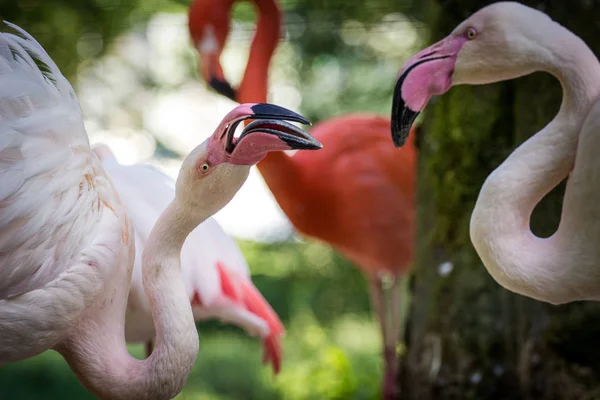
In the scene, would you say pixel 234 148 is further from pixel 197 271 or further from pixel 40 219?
pixel 197 271

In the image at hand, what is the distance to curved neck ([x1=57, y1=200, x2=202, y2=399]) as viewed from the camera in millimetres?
1672

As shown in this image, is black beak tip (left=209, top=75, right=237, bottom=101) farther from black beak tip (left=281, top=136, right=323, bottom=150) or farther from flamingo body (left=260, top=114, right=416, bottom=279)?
black beak tip (left=281, top=136, right=323, bottom=150)

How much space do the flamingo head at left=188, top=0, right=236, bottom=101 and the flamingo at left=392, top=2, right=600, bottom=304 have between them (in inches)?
63.0

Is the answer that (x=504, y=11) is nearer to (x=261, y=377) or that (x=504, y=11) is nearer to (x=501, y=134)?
(x=501, y=134)

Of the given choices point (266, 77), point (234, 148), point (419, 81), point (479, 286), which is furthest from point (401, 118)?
point (266, 77)

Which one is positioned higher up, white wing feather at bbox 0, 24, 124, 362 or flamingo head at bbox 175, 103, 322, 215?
flamingo head at bbox 175, 103, 322, 215

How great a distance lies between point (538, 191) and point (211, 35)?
191 centimetres

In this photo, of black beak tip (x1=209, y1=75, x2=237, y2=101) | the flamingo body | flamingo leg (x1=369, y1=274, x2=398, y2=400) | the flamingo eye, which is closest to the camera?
the flamingo eye

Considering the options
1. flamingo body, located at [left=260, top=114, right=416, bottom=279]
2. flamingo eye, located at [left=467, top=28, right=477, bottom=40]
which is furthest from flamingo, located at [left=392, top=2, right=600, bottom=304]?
flamingo body, located at [left=260, top=114, right=416, bottom=279]

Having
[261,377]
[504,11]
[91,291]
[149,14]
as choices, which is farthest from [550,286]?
[149,14]

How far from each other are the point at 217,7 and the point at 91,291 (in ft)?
6.37

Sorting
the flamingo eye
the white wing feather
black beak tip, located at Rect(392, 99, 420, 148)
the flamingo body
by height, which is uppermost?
the flamingo eye

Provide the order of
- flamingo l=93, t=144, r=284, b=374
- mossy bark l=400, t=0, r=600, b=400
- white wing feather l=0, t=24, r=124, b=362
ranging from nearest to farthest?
white wing feather l=0, t=24, r=124, b=362, flamingo l=93, t=144, r=284, b=374, mossy bark l=400, t=0, r=600, b=400

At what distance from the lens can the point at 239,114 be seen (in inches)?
58.7
